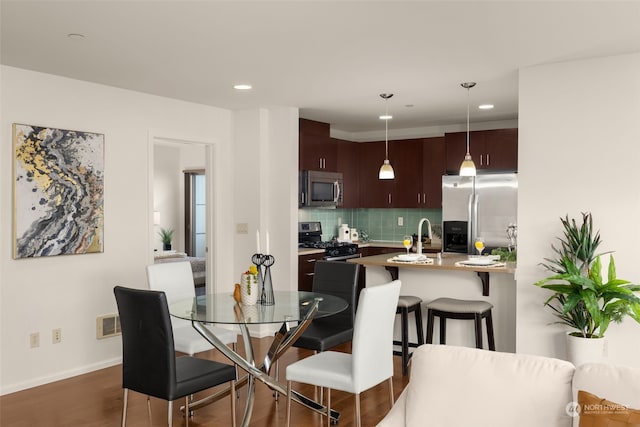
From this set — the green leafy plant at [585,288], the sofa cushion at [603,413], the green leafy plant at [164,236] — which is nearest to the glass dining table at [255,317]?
the green leafy plant at [585,288]

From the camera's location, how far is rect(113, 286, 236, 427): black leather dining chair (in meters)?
3.16

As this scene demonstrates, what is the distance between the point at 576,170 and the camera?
4.39 m

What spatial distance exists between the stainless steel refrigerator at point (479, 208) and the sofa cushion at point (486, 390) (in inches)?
189

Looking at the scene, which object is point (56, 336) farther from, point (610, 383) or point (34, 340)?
point (610, 383)

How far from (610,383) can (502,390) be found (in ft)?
1.19

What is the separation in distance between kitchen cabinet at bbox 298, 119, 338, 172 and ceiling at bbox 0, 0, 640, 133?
4.11 ft

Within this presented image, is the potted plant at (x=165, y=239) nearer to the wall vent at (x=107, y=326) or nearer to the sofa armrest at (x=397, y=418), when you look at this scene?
the wall vent at (x=107, y=326)

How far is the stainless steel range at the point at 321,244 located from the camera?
7.16 metres

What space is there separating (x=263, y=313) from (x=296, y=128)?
10.6ft

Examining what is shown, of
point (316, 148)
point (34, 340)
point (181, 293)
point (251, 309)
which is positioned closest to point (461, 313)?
point (251, 309)

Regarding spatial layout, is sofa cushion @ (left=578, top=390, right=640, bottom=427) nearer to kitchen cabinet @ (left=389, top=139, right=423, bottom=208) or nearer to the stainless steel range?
the stainless steel range

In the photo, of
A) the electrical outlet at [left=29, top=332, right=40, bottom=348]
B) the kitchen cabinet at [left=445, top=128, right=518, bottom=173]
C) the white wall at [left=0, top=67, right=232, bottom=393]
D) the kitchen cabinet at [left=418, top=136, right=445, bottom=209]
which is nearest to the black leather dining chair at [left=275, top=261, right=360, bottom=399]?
the white wall at [left=0, top=67, right=232, bottom=393]

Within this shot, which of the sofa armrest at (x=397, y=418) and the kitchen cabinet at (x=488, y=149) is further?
the kitchen cabinet at (x=488, y=149)

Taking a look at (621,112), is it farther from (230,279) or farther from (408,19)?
(230,279)
